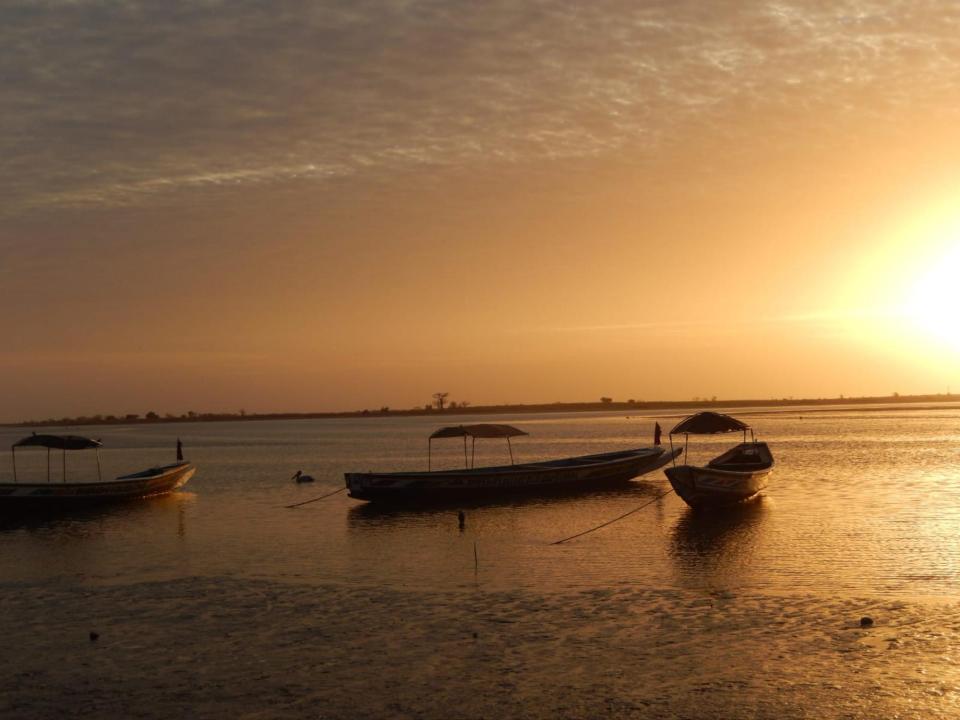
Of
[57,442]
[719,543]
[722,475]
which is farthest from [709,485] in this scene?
[57,442]

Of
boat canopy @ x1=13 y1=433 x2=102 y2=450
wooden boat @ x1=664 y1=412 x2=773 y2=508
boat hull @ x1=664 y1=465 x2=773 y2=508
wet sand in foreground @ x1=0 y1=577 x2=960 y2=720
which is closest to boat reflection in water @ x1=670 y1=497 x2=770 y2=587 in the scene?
boat hull @ x1=664 y1=465 x2=773 y2=508

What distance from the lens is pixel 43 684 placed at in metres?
14.0

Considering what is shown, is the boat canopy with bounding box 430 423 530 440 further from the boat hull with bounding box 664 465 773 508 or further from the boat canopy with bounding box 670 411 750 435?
the boat hull with bounding box 664 465 773 508

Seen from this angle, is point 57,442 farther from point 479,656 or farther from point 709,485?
point 479,656

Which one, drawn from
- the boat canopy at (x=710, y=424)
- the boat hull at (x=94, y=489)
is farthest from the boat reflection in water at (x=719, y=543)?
the boat hull at (x=94, y=489)

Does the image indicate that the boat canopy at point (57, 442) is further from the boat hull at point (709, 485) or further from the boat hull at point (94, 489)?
the boat hull at point (709, 485)

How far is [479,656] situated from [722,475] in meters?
21.1

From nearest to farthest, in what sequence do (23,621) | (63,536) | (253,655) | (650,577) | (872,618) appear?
(253,655) → (872,618) → (23,621) → (650,577) → (63,536)

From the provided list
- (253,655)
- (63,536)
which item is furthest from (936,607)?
(63,536)

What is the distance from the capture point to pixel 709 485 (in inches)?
1340

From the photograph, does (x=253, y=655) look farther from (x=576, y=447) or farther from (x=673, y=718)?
(x=576, y=447)

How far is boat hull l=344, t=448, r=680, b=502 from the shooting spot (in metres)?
38.3

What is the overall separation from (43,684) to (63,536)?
1848 centimetres

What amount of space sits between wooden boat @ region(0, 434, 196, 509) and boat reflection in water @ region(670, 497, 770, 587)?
23975mm
